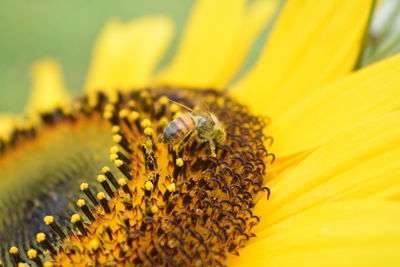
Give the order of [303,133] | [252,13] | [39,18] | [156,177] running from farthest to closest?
[39,18]
[252,13]
[303,133]
[156,177]

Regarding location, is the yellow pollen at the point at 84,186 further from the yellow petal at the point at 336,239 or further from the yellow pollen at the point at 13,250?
the yellow petal at the point at 336,239

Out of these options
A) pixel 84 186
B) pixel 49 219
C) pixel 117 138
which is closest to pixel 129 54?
pixel 117 138

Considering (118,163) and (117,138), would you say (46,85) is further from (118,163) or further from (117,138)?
(118,163)

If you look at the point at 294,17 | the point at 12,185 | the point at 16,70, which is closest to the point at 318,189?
the point at 294,17

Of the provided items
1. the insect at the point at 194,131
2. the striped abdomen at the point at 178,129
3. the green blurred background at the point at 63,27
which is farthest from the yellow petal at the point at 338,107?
the green blurred background at the point at 63,27

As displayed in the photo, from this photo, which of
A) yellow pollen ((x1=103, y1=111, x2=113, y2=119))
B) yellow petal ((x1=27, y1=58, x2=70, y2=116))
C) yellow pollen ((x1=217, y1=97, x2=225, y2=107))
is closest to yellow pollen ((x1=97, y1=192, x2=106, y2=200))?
yellow pollen ((x1=103, y1=111, x2=113, y2=119))

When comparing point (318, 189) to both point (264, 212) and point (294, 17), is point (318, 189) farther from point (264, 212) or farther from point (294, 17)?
point (294, 17)
